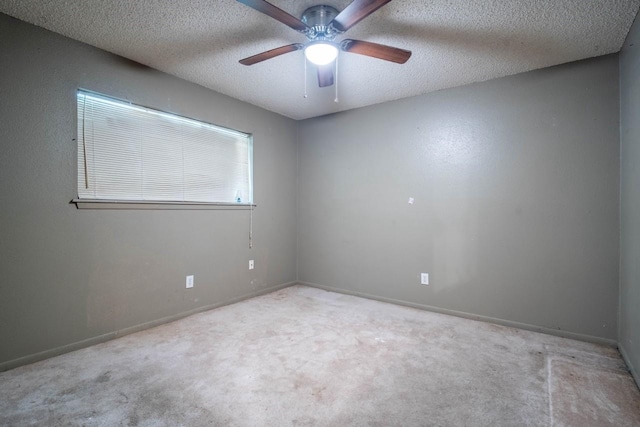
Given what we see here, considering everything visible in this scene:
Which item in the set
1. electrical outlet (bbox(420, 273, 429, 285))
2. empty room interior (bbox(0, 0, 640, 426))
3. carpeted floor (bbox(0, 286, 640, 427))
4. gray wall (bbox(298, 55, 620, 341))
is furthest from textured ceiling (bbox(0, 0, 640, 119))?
carpeted floor (bbox(0, 286, 640, 427))

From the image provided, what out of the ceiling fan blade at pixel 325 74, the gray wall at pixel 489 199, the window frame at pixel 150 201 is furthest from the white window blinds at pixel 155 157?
the ceiling fan blade at pixel 325 74

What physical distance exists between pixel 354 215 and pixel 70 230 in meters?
2.82

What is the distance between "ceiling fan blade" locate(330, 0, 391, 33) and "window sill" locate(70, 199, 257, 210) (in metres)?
2.16

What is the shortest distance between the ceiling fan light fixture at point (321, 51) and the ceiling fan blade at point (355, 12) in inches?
5.4

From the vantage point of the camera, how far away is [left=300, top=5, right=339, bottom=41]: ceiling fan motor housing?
1.93 metres

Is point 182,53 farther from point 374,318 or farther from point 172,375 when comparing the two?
point 374,318

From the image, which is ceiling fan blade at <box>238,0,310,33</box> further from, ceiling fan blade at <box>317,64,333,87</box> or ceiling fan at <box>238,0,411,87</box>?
ceiling fan blade at <box>317,64,333,87</box>

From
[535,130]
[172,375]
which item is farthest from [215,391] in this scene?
[535,130]

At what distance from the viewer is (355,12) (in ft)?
5.47

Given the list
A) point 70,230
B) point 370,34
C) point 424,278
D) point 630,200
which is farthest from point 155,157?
point 630,200

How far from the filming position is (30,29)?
213cm

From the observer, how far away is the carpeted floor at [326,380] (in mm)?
1576

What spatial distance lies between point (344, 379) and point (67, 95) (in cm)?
288

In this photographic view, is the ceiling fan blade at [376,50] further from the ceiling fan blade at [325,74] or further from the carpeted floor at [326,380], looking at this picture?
the carpeted floor at [326,380]
